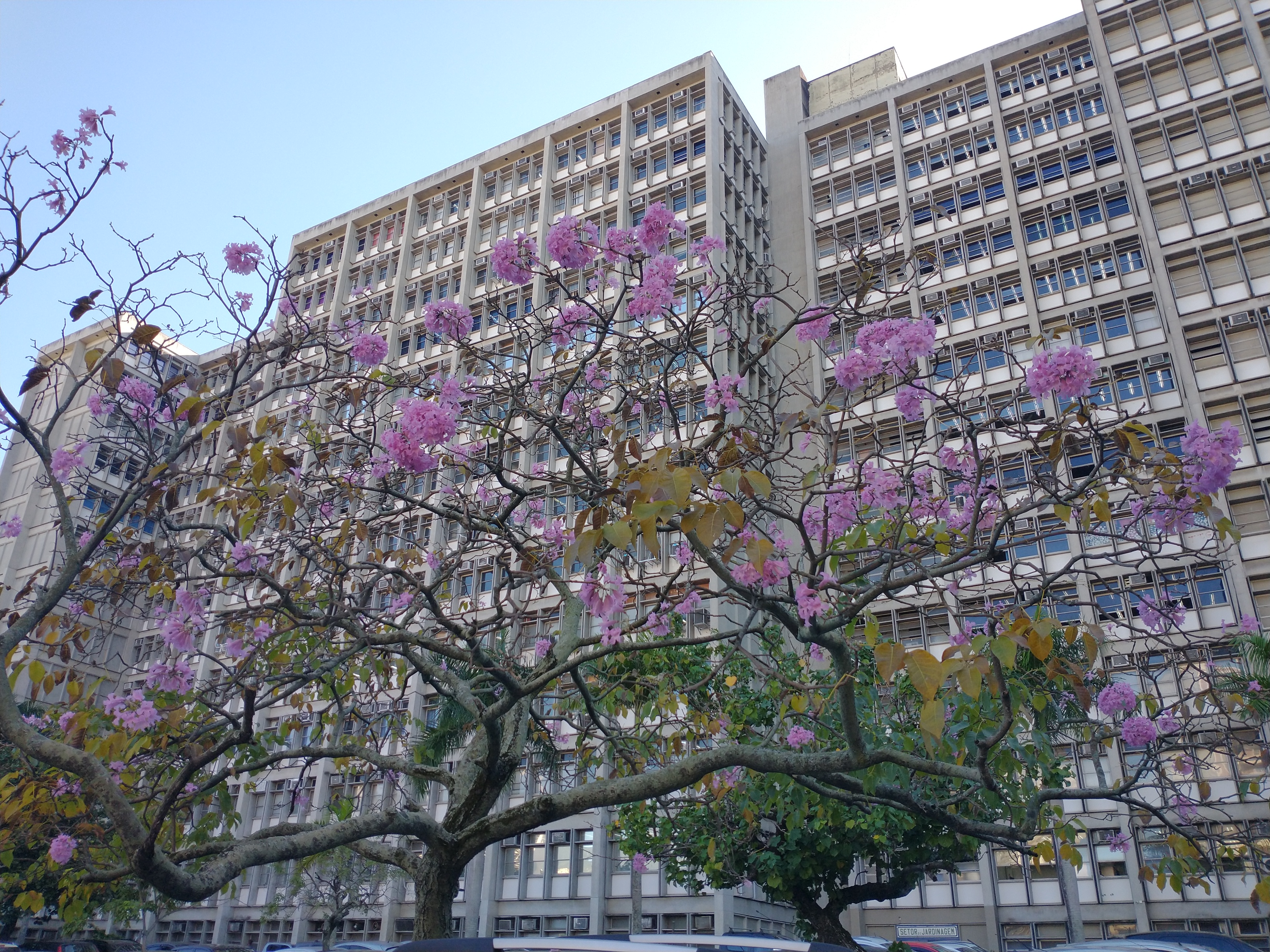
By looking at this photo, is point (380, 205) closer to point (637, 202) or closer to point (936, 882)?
point (637, 202)

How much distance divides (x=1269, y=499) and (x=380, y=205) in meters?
39.1

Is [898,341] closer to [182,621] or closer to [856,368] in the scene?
[856,368]

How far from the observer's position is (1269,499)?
86.1 ft

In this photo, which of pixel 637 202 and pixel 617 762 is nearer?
pixel 617 762

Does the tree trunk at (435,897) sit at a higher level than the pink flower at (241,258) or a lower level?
lower

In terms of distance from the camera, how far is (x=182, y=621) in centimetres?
736

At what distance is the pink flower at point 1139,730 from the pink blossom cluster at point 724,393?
3910 mm

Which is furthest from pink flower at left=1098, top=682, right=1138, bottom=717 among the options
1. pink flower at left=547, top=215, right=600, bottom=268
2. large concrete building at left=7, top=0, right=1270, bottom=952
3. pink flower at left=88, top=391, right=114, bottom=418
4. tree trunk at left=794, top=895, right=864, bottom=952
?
large concrete building at left=7, top=0, right=1270, bottom=952

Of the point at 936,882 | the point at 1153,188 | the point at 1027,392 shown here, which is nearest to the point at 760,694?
the point at 1027,392

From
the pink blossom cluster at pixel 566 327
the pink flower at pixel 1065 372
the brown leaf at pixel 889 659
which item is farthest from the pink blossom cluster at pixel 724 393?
the brown leaf at pixel 889 659

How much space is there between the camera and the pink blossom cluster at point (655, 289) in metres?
7.23

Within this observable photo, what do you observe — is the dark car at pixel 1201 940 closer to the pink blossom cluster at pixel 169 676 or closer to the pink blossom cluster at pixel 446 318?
the pink blossom cluster at pixel 446 318

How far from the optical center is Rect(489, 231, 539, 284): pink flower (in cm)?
803

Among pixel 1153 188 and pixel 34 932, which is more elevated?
pixel 1153 188
